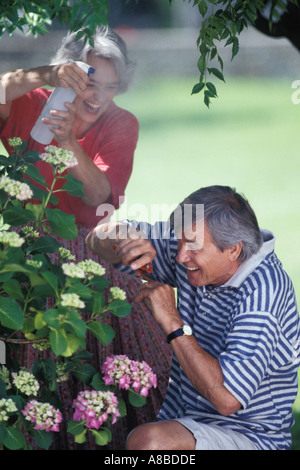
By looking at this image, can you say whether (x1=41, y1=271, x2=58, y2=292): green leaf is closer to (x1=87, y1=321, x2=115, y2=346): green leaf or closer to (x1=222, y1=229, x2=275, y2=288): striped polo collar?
(x1=87, y1=321, x2=115, y2=346): green leaf

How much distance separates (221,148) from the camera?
449cm

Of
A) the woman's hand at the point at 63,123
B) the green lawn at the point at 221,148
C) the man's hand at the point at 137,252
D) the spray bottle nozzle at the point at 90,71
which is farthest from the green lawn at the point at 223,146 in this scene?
the man's hand at the point at 137,252

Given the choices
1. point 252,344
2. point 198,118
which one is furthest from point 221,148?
point 252,344

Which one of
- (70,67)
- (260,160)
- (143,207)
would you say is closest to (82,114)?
(70,67)

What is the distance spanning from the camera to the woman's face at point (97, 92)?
3.56 meters

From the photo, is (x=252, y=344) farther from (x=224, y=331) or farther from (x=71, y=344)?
(x=71, y=344)

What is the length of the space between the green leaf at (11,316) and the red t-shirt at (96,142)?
4.43ft

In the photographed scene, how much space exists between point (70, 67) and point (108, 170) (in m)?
0.52

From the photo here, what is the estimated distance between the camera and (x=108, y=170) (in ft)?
12.0

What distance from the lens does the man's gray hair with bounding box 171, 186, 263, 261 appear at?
2.78 metres

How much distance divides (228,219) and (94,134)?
43.2 inches

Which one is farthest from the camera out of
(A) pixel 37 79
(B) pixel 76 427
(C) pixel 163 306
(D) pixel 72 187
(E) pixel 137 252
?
(A) pixel 37 79

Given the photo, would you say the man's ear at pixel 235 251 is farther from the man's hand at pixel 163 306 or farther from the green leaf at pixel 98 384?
the green leaf at pixel 98 384

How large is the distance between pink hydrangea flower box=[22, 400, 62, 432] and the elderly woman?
3.08 ft
